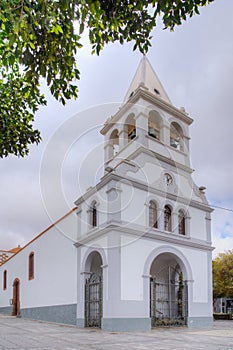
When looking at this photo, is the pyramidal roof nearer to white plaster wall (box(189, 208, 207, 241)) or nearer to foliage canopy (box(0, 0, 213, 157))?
white plaster wall (box(189, 208, 207, 241))

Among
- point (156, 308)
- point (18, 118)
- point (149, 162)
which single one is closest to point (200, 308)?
point (156, 308)

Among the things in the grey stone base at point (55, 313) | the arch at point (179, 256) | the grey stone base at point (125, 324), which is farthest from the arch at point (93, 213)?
the grey stone base at point (125, 324)

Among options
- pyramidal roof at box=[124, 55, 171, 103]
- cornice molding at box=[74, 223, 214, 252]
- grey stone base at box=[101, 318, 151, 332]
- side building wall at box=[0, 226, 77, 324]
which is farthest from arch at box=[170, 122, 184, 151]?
grey stone base at box=[101, 318, 151, 332]

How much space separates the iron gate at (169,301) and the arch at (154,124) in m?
5.74

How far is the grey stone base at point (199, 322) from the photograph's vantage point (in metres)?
14.2

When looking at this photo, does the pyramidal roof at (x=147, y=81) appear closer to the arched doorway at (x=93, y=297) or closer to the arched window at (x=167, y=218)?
the arched window at (x=167, y=218)

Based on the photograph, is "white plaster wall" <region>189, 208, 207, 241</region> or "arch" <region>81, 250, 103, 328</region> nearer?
"arch" <region>81, 250, 103, 328</region>

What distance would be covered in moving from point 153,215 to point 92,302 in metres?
4.07

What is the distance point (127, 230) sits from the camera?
42.0 ft

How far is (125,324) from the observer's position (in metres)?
12.0

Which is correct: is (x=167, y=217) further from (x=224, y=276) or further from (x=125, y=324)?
(x=224, y=276)

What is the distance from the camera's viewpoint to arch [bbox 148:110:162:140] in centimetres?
1548

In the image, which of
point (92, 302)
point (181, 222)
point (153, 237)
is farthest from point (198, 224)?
point (92, 302)

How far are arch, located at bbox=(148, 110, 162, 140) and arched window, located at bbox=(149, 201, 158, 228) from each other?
10.0 ft
